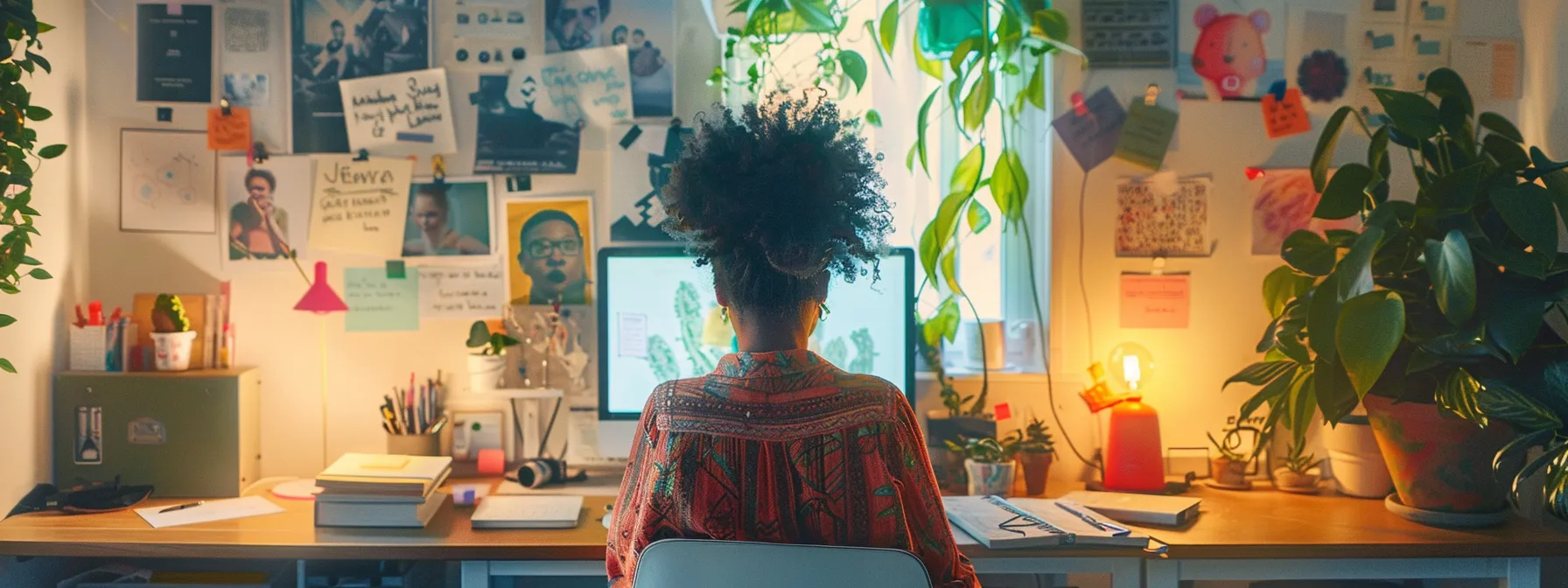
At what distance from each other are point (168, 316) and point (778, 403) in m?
1.51

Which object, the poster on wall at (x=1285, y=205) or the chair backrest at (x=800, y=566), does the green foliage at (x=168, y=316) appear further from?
the poster on wall at (x=1285, y=205)

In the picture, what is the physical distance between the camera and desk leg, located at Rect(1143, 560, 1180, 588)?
6.08 feet

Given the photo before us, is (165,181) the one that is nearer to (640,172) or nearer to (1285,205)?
(640,172)

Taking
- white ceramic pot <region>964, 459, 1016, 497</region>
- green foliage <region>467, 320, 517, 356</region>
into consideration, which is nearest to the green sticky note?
white ceramic pot <region>964, 459, 1016, 497</region>

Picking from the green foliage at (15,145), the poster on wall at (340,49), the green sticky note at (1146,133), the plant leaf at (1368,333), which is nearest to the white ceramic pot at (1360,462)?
the plant leaf at (1368,333)

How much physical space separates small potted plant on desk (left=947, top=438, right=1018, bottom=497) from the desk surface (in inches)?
12.6

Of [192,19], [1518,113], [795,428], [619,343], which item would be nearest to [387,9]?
[192,19]

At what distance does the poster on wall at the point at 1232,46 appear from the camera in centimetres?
238

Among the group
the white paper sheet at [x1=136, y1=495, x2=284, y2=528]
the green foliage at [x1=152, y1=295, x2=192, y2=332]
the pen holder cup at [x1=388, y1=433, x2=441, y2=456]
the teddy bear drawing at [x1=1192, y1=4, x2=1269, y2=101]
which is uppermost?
the teddy bear drawing at [x1=1192, y1=4, x2=1269, y2=101]

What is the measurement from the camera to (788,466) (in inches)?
51.7

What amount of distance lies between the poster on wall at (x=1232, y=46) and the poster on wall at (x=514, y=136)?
129 centimetres

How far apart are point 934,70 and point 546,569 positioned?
123 centimetres

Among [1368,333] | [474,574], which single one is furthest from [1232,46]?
[474,574]

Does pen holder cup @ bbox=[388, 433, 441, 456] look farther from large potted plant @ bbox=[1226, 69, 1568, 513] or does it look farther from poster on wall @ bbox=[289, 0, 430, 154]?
large potted plant @ bbox=[1226, 69, 1568, 513]
